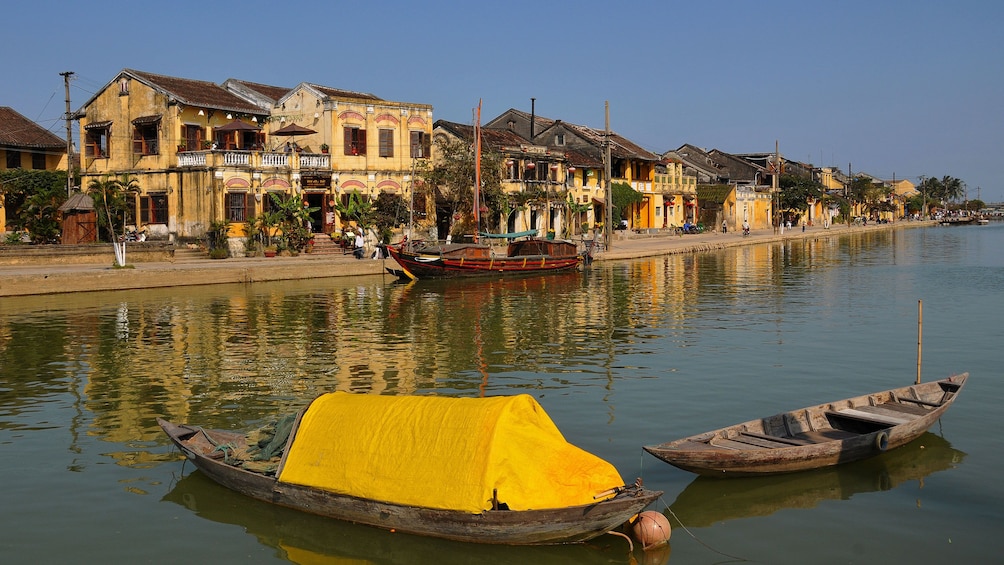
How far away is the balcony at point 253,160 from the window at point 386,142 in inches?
130

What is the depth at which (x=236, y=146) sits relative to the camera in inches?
1875

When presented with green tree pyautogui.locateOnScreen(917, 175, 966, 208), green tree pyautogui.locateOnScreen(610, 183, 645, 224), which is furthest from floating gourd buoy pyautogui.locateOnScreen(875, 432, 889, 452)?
green tree pyautogui.locateOnScreen(917, 175, 966, 208)

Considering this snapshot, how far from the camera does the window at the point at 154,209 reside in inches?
1799

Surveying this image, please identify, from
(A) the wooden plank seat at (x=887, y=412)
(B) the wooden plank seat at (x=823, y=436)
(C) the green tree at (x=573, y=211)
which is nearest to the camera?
(B) the wooden plank seat at (x=823, y=436)

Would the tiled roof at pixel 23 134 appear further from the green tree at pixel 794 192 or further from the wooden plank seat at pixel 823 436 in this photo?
the green tree at pixel 794 192

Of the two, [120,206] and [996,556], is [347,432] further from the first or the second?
[120,206]

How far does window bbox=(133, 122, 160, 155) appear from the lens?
151 ft

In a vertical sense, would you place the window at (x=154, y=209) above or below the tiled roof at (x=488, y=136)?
below

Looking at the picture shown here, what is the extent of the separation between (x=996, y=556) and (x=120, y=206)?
4276 centimetres

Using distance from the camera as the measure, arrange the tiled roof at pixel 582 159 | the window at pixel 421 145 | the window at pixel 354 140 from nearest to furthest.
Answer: the window at pixel 354 140
the window at pixel 421 145
the tiled roof at pixel 582 159

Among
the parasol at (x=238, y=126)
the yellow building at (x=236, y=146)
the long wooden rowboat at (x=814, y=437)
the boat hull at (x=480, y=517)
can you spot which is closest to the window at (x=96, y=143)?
the yellow building at (x=236, y=146)

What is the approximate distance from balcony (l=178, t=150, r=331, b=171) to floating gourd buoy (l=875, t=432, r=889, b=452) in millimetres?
37459

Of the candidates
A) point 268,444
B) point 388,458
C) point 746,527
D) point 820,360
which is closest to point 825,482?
point 746,527

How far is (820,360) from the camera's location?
19734 millimetres
